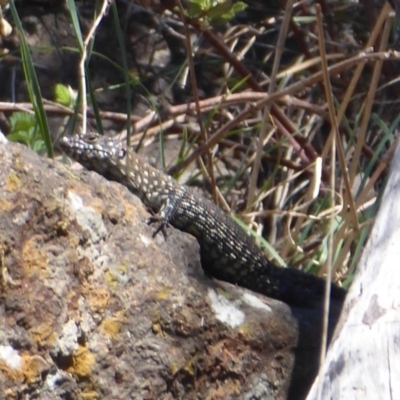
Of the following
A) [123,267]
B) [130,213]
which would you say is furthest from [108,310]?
[130,213]

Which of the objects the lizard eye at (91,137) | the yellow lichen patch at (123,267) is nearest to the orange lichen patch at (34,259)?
the yellow lichen patch at (123,267)

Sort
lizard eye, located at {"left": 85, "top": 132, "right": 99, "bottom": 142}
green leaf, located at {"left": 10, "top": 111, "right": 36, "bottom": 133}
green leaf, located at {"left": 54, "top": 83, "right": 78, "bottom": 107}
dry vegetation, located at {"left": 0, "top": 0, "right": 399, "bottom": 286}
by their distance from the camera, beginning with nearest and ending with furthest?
lizard eye, located at {"left": 85, "top": 132, "right": 99, "bottom": 142} → green leaf, located at {"left": 10, "top": 111, "right": 36, "bottom": 133} → green leaf, located at {"left": 54, "top": 83, "right": 78, "bottom": 107} → dry vegetation, located at {"left": 0, "top": 0, "right": 399, "bottom": 286}

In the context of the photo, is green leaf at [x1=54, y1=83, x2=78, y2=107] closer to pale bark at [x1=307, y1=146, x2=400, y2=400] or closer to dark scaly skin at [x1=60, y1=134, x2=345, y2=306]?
dark scaly skin at [x1=60, y1=134, x2=345, y2=306]

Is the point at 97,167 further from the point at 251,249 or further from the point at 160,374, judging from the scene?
the point at 160,374

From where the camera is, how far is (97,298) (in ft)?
7.96

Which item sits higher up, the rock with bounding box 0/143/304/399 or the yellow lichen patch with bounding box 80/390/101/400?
the rock with bounding box 0/143/304/399

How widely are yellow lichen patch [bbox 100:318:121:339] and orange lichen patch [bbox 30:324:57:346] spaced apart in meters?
0.16

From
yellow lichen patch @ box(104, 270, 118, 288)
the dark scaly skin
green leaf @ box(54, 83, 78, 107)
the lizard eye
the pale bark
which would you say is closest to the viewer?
the pale bark

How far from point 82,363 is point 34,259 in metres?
0.31

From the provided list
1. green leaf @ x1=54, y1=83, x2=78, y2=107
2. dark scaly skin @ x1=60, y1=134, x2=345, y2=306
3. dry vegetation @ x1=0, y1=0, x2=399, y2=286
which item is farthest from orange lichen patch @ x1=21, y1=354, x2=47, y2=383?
green leaf @ x1=54, y1=83, x2=78, y2=107

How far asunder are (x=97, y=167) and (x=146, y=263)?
853mm

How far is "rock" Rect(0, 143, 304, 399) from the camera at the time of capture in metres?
2.29

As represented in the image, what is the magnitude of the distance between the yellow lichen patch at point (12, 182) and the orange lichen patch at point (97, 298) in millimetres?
335

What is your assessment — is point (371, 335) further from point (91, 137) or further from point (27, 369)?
point (91, 137)
